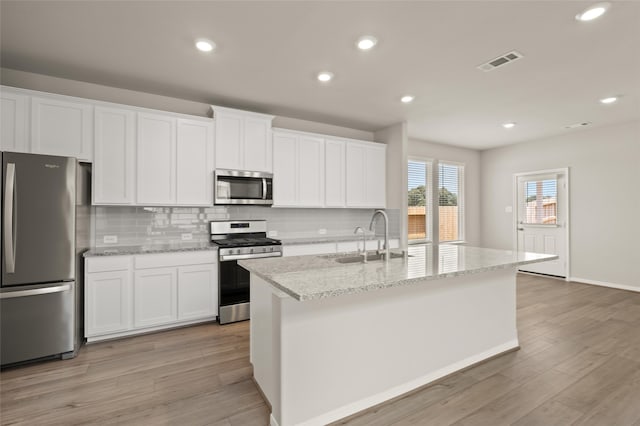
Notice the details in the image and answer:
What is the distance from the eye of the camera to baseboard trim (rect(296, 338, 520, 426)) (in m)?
1.89

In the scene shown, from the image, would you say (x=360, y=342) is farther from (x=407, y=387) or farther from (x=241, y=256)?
(x=241, y=256)

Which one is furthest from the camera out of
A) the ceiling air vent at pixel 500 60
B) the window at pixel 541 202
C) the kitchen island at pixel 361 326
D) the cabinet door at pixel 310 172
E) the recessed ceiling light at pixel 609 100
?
the window at pixel 541 202

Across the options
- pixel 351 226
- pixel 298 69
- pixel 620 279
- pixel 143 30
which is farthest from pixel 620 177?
pixel 143 30

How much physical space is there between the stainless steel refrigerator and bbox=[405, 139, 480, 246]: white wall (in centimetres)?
610

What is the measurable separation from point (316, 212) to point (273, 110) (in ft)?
5.49

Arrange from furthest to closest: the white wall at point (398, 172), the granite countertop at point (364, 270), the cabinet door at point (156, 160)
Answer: the white wall at point (398, 172)
the cabinet door at point (156, 160)
the granite countertop at point (364, 270)

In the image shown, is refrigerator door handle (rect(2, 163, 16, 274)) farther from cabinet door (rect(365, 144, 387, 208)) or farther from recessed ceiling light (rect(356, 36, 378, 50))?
cabinet door (rect(365, 144, 387, 208))

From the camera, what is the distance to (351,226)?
5375 millimetres

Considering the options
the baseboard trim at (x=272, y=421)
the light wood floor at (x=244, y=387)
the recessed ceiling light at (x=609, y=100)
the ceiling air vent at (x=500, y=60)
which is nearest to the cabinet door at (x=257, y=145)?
the light wood floor at (x=244, y=387)

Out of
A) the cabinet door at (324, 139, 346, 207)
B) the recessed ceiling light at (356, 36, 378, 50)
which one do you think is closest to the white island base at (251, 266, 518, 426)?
the recessed ceiling light at (356, 36, 378, 50)

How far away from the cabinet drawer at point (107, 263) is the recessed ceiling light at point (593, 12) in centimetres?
444

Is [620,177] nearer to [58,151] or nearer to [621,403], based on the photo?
[621,403]

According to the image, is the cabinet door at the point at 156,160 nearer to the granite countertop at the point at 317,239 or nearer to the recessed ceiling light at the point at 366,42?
the granite countertop at the point at 317,239

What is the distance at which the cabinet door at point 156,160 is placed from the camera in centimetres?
347
